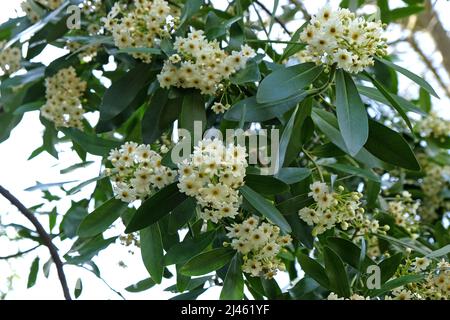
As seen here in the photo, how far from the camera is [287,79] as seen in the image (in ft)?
4.66

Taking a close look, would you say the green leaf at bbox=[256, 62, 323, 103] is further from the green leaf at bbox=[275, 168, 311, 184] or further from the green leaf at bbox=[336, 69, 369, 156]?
the green leaf at bbox=[275, 168, 311, 184]

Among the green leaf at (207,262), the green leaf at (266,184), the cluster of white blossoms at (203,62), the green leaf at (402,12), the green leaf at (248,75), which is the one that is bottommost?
the green leaf at (207,262)

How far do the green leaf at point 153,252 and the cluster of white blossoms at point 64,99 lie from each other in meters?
0.51

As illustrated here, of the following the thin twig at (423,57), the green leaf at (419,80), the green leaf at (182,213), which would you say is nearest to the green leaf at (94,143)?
the green leaf at (182,213)

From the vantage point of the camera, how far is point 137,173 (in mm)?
1392

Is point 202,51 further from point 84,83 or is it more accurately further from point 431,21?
point 431,21

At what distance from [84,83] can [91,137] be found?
30 cm

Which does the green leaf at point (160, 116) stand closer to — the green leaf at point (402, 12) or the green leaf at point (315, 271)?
the green leaf at point (315, 271)

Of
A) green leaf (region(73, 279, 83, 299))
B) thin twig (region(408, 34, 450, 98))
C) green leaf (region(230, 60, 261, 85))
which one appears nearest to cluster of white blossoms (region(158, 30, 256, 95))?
green leaf (region(230, 60, 261, 85))

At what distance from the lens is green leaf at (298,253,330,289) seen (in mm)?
1515

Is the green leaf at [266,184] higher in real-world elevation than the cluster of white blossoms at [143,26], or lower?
lower

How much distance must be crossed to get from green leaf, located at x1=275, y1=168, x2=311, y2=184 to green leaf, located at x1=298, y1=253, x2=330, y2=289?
0.19 m

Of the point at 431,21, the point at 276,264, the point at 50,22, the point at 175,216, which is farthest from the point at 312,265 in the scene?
the point at 431,21

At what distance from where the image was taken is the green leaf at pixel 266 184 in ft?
4.41
